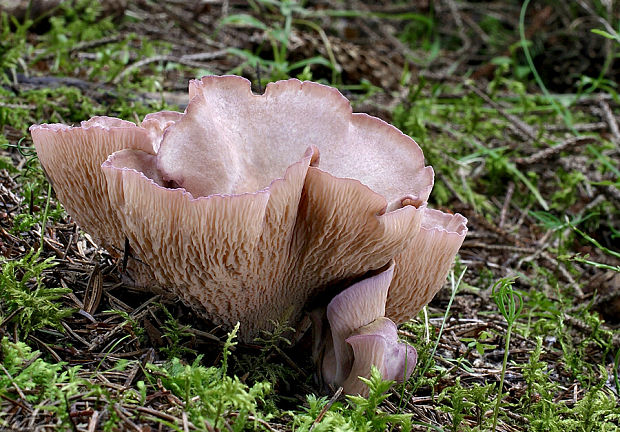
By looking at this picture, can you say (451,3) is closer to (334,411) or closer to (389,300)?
(389,300)

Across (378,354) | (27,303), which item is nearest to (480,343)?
(378,354)

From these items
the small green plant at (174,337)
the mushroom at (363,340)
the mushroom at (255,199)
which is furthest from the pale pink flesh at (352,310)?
the small green plant at (174,337)

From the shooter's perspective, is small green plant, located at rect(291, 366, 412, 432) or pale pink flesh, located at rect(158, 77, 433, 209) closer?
small green plant, located at rect(291, 366, 412, 432)

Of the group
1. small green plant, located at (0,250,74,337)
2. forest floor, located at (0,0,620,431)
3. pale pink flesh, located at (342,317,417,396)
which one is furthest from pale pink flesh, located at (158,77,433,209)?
small green plant, located at (0,250,74,337)

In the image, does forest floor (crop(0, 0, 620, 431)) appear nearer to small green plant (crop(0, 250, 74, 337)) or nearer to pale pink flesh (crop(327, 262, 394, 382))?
small green plant (crop(0, 250, 74, 337))

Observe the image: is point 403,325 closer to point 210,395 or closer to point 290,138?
point 290,138

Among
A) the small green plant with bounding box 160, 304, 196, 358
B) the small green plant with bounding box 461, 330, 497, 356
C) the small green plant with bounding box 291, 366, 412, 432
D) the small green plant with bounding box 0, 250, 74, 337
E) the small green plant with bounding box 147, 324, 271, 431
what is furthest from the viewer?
the small green plant with bounding box 461, 330, 497, 356

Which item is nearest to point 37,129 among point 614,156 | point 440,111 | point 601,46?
point 440,111
